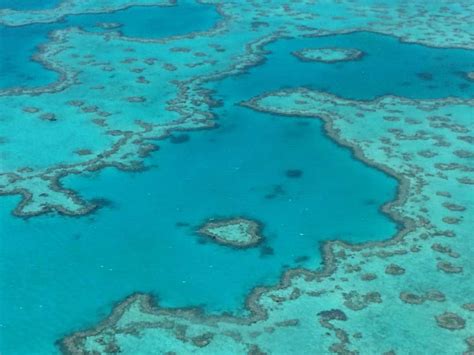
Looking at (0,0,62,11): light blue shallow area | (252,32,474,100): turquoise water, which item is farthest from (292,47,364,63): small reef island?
(0,0,62,11): light blue shallow area

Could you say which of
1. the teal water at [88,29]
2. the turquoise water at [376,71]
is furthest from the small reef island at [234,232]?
the teal water at [88,29]

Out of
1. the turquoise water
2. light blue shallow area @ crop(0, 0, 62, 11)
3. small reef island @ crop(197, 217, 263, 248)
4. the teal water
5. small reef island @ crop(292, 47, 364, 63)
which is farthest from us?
light blue shallow area @ crop(0, 0, 62, 11)

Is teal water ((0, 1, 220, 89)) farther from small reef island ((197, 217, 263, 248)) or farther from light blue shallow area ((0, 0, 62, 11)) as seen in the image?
small reef island ((197, 217, 263, 248))

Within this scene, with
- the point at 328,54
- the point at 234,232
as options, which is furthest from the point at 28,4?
the point at 234,232

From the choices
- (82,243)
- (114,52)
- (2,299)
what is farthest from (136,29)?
(2,299)

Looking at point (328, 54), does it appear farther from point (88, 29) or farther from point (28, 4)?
point (28, 4)

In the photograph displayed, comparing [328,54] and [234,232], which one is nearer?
[234,232]

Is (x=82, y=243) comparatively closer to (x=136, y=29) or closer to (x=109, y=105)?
(x=109, y=105)
